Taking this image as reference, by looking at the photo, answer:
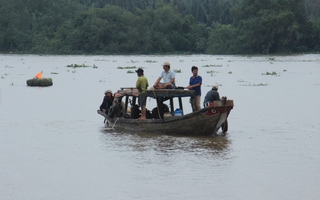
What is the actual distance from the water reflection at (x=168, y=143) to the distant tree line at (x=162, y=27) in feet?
243

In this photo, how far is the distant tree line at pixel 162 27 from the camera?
9369cm

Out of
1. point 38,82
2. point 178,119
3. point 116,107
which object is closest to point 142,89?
point 178,119

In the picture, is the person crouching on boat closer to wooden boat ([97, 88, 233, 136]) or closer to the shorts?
wooden boat ([97, 88, 233, 136])

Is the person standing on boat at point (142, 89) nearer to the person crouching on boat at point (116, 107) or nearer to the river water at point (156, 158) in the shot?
the river water at point (156, 158)

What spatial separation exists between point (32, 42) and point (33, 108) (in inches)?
3316

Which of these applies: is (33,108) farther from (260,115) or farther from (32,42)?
(32,42)

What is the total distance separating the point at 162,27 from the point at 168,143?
87.9 m

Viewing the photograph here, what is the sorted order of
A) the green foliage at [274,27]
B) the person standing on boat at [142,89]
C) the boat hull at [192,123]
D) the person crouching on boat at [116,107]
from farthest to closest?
the green foliage at [274,27] < the person crouching on boat at [116,107] < the person standing on boat at [142,89] < the boat hull at [192,123]

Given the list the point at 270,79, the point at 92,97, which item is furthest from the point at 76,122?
the point at 270,79

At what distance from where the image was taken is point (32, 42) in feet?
358

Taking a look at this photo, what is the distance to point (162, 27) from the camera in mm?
104125

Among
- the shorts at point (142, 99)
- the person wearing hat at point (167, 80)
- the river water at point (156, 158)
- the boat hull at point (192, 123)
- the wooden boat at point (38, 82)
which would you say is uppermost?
the person wearing hat at point (167, 80)

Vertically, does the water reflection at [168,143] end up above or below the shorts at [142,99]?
below

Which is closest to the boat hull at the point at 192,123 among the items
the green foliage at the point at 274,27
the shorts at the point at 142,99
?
the shorts at the point at 142,99
